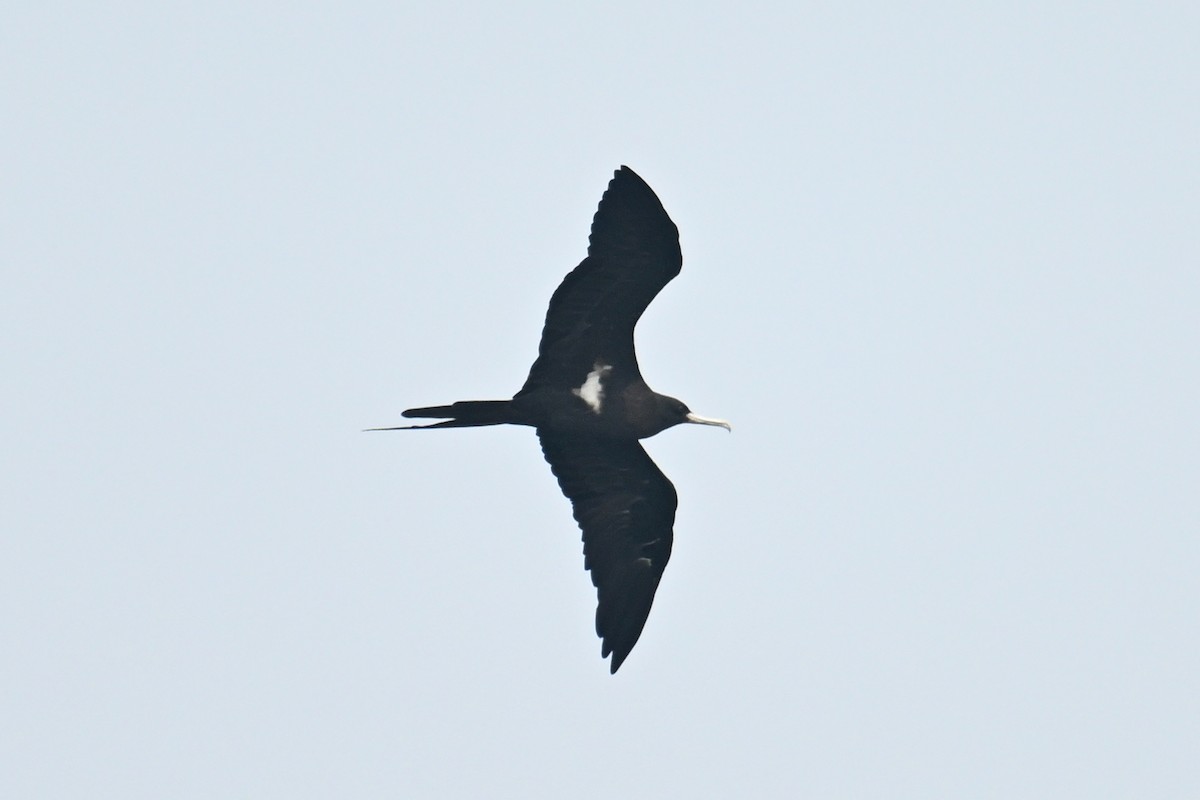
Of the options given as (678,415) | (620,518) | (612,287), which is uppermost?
(612,287)

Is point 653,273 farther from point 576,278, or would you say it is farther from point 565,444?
point 565,444

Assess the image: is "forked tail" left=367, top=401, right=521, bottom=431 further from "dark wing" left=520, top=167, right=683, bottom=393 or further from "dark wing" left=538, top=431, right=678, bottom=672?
"dark wing" left=538, top=431, right=678, bottom=672

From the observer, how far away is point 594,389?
14406 millimetres

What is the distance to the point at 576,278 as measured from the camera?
1384 centimetres

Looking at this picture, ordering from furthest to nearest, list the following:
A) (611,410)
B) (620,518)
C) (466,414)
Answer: (620,518) → (611,410) → (466,414)

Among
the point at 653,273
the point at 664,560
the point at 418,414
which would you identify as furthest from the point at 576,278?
the point at 664,560

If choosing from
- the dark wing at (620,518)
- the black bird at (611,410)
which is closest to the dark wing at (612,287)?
the black bird at (611,410)

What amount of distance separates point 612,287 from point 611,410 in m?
1.10

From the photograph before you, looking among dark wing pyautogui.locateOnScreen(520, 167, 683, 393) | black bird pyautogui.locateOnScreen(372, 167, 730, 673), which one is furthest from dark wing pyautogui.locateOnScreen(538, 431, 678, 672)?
dark wing pyautogui.locateOnScreen(520, 167, 683, 393)

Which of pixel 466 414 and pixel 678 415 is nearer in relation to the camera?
pixel 466 414

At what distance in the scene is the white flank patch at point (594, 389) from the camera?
47.1 feet

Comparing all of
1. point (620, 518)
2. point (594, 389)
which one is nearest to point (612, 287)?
point (594, 389)

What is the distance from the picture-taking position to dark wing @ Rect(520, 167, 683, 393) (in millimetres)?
13703

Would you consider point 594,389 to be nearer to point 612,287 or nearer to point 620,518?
point 612,287
